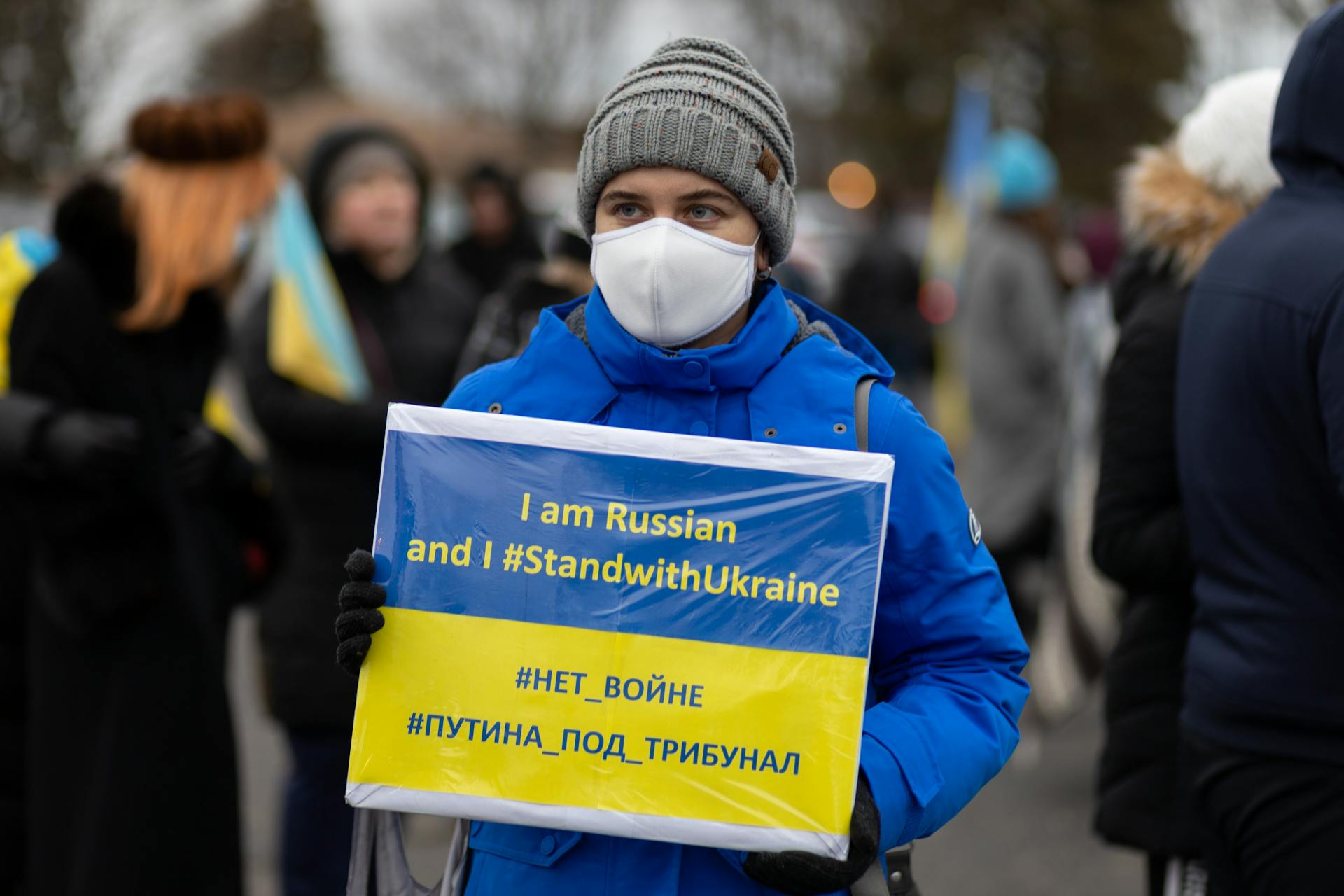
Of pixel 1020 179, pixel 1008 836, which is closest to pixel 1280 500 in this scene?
Result: pixel 1008 836

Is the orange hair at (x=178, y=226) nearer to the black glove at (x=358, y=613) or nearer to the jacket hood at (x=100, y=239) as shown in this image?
the jacket hood at (x=100, y=239)

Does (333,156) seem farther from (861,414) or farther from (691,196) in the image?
(861,414)

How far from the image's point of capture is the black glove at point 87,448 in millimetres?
3344

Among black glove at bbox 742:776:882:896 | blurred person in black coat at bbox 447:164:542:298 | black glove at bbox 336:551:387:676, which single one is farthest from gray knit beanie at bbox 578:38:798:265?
blurred person in black coat at bbox 447:164:542:298

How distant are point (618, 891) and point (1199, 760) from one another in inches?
48.5

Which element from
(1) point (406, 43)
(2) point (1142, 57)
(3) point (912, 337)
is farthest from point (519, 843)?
(1) point (406, 43)

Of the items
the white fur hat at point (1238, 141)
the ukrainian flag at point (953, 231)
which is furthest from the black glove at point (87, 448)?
the ukrainian flag at point (953, 231)

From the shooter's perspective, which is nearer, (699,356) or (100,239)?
(699,356)

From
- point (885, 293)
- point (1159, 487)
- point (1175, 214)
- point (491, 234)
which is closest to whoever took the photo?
point (1159, 487)

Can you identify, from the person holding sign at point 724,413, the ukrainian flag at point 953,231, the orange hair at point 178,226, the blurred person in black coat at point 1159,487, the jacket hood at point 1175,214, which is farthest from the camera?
the ukrainian flag at point 953,231

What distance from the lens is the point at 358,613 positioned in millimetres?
1962

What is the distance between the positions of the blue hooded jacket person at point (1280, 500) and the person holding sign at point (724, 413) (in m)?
0.63

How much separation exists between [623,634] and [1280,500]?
1.19m

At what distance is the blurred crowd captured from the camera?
8.37ft
